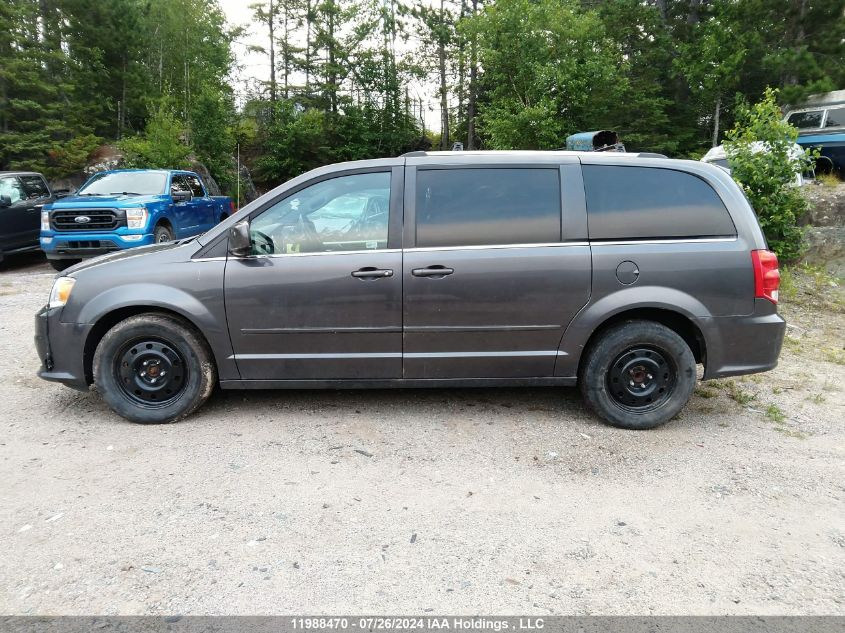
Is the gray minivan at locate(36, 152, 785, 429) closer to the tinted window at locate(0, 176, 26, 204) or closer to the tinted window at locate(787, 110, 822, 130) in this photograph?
the tinted window at locate(0, 176, 26, 204)

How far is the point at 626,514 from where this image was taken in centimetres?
321

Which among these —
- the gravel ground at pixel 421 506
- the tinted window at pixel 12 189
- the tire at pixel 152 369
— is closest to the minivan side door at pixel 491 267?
the gravel ground at pixel 421 506

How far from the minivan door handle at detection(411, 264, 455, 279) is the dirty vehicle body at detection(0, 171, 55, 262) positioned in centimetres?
1046

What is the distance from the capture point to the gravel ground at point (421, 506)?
2572 millimetres

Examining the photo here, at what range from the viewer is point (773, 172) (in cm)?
758

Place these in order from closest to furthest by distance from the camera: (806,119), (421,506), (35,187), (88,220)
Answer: (421,506) → (88,220) → (35,187) → (806,119)

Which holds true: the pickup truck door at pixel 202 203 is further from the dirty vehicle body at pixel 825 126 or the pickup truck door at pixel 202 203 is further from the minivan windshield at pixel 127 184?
the dirty vehicle body at pixel 825 126

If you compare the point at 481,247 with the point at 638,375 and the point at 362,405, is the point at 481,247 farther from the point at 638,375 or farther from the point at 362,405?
the point at 362,405

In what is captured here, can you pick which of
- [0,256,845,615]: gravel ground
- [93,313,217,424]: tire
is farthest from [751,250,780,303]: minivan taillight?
[93,313,217,424]: tire

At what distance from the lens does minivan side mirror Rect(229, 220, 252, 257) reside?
4.16 m

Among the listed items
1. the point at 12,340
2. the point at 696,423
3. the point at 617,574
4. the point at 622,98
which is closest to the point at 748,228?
the point at 696,423

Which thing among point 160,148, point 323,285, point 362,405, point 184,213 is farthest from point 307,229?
point 160,148

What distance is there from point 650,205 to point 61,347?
4.29 metres

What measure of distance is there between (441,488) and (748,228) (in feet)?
9.18
